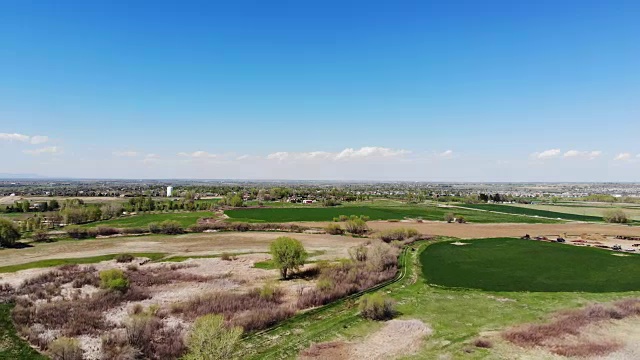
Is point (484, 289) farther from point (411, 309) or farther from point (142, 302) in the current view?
point (142, 302)

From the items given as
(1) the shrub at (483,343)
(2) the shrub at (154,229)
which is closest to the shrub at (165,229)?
(2) the shrub at (154,229)

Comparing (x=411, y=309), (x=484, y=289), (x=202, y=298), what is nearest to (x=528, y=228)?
(x=484, y=289)

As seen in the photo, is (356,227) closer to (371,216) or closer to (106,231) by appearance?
(371,216)

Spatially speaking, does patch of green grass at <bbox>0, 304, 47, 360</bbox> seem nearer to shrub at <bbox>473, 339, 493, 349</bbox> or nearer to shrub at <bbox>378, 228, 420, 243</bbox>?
shrub at <bbox>473, 339, 493, 349</bbox>

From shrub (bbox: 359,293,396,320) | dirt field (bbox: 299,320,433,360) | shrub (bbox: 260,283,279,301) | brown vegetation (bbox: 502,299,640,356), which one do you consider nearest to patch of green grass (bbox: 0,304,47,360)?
shrub (bbox: 260,283,279,301)

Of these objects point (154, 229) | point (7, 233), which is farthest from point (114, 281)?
point (154, 229)

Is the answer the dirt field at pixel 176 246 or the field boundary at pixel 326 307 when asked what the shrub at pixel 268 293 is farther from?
the dirt field at pixel 176 246
